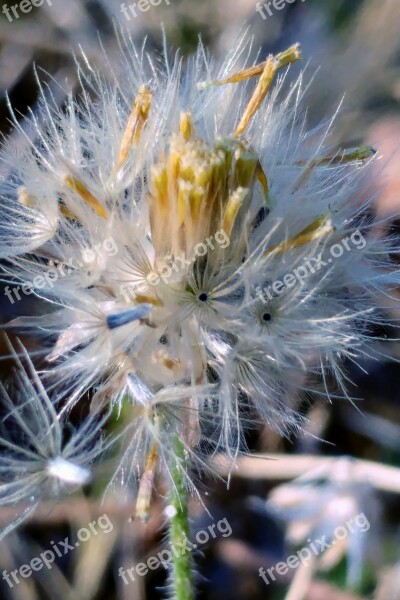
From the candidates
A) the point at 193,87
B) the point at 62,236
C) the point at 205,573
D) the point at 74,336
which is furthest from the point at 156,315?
the point at 205,573

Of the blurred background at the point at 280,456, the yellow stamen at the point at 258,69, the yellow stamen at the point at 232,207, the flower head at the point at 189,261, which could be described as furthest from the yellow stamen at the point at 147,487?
the yellow stamen at the point at 258,69

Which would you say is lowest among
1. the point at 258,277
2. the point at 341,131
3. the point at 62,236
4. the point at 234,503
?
the point at 234,503

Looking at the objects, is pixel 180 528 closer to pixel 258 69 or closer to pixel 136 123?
pixel 136 123

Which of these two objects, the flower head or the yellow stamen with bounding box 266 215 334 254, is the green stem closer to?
the flower head

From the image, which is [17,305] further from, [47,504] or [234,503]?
[234,503]

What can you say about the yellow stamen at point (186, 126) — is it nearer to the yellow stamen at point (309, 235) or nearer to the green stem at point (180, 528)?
the yellow stamen at point (309, 235)

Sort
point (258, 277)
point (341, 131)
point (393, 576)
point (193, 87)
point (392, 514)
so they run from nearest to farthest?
point (258, 277)
point (193, 87)
point (393, 576)
point (392, 514)
point (341, 131)
